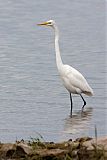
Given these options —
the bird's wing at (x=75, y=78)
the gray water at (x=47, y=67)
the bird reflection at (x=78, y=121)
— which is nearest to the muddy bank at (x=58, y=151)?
the gray water at (x=47, y=67)

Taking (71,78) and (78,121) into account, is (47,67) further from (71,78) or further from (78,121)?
(78,121)

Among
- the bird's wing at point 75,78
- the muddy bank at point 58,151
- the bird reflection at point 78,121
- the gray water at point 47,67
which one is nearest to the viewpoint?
the muddy bank at point 58,151

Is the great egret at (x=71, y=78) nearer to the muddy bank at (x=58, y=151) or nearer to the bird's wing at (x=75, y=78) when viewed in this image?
the bird's wing at (x=75, y=78)

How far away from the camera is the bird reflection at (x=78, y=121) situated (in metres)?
9.80

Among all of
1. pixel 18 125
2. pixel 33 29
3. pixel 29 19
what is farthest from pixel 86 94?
pixel 29 19

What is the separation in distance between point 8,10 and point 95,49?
6073 millimetres

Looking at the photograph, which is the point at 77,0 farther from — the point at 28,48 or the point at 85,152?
the point at 85,152

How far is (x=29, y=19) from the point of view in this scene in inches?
791

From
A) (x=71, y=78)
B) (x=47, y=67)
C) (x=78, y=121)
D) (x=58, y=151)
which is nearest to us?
(x=58, y=151)

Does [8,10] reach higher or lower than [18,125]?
higher

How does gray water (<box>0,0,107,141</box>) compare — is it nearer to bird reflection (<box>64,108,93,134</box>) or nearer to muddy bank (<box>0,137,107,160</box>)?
bird reflection (<box>64,108,93,134</box>)

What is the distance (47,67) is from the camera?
47.1ft

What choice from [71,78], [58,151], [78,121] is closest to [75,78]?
[71,78]

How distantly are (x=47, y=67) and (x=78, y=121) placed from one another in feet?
12.8
